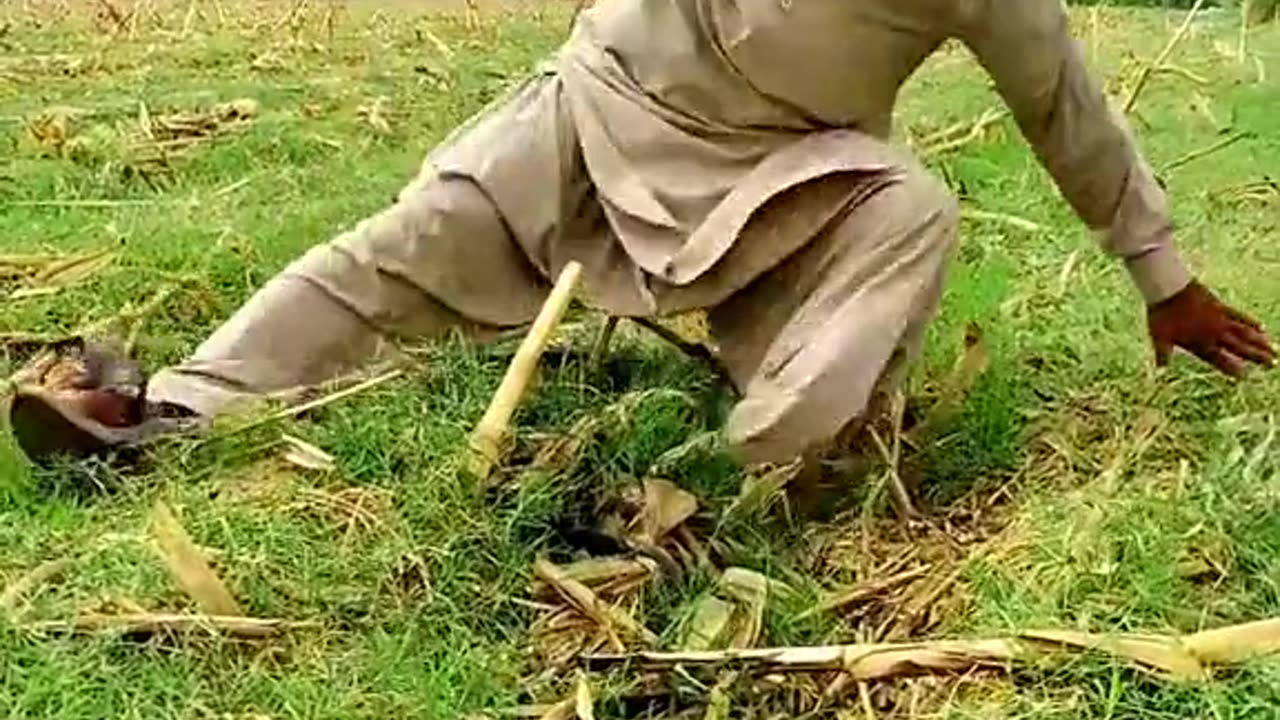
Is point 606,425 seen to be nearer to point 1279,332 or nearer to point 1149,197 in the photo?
point 1149,197

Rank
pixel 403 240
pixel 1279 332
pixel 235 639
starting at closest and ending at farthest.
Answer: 1. pixel 235 639
2. pixel 403 240
3. pixel 1279 332

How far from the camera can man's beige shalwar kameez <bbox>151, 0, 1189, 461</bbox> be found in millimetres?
2930

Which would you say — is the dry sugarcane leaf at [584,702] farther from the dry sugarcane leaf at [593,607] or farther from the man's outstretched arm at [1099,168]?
the man's outstretched arm at [1099,168]

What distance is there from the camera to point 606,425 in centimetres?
304

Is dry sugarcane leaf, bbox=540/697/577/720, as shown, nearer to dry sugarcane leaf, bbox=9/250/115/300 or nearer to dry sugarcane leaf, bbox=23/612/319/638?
dry sugarcane leaf, bbox=23/612/319/638

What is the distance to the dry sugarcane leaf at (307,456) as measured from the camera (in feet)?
9.70

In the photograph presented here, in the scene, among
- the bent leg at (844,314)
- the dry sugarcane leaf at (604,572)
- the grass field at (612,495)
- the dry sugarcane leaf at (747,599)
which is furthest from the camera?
the bent leg at (844,314)

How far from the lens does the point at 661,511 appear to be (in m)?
2.74

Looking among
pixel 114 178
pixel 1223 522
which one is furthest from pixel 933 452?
pixel 114 178

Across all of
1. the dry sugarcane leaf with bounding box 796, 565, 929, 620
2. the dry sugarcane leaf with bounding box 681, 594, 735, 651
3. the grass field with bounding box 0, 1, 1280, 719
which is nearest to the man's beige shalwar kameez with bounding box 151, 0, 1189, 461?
the grass field with bounding box 0, 1, 1280, 719

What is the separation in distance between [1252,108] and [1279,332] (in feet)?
9.30

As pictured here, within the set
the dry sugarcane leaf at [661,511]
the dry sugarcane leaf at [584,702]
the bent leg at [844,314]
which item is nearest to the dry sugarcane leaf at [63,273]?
the bent leg at [844,314]

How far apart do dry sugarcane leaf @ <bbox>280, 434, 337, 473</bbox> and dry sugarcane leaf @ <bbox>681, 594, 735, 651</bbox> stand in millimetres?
628

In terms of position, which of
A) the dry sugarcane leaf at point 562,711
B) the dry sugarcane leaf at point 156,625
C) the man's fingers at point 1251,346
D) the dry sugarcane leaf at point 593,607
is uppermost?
the dry sugarcane leaf at point 562,711
